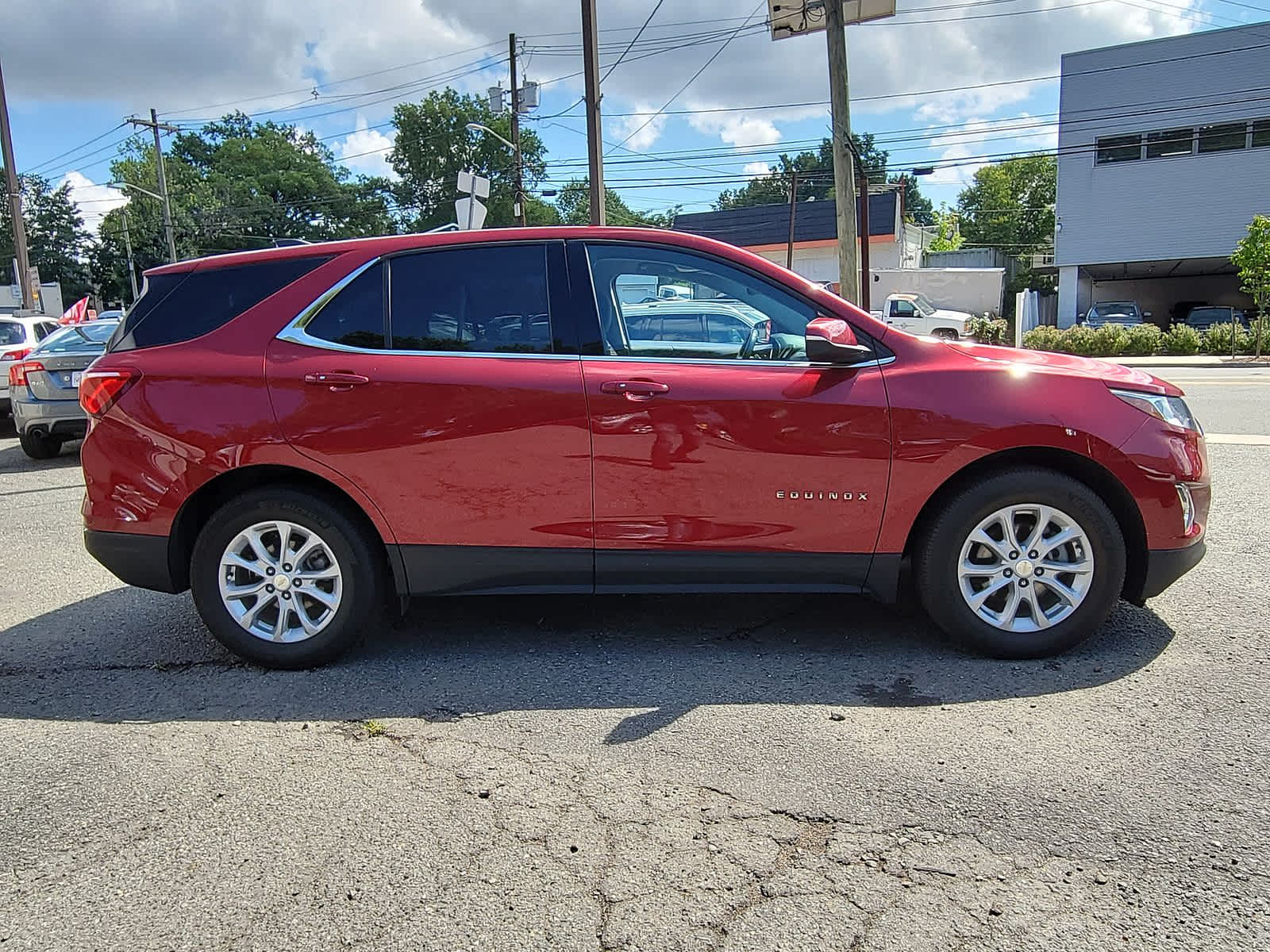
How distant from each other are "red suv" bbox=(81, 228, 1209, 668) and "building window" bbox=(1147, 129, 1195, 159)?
34.5 metres

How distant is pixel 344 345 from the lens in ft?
12.7

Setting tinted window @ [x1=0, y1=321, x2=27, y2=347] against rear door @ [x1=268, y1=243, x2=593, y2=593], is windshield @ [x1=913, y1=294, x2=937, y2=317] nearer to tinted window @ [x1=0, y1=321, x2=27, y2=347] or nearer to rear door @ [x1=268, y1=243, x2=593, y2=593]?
tinted window @ [x1=0, y1=321, x2=27, y2=347]

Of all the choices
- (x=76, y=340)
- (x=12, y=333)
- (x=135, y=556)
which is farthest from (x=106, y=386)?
(x=12, y=333)

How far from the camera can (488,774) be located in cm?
→ 302

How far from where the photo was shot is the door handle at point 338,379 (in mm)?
3783

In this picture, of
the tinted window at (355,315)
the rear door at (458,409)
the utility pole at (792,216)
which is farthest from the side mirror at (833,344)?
the utility pole at (792,216)

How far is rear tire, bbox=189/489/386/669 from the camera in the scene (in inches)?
151

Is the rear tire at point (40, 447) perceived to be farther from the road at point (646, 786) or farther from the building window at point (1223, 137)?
the building window at point (1223, 137)

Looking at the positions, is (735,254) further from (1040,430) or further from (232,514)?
(232,514)

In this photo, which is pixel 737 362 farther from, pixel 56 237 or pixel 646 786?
pixel 56 237

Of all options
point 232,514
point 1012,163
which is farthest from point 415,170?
point 232,514

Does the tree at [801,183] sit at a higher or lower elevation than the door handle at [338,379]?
higher

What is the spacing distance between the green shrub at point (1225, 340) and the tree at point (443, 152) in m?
53.6

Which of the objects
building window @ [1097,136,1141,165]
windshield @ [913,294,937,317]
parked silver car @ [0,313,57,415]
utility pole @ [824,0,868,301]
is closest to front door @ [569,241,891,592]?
utility pole @ [824,0,868,301]
